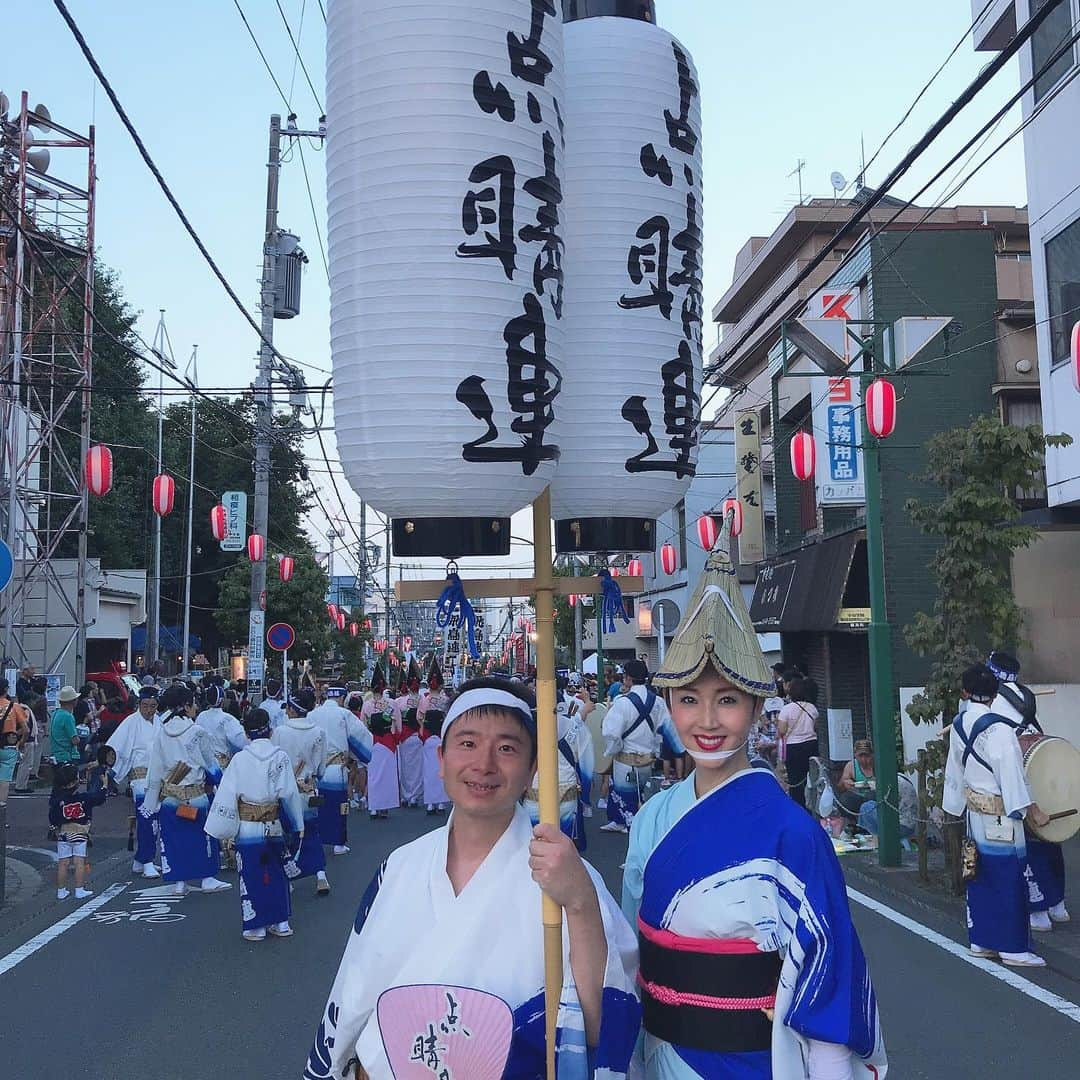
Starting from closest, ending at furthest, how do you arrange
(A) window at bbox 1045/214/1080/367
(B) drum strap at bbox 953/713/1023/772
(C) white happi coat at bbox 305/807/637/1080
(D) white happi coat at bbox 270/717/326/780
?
(C) white happi coat at bbox 305/807/637/1080 < (B) drum strap at bbox 953/713/1023/772 < (D) white happi coat at bbox 270/717/326/780 < (A) window at bbox 1045/214/1080/367

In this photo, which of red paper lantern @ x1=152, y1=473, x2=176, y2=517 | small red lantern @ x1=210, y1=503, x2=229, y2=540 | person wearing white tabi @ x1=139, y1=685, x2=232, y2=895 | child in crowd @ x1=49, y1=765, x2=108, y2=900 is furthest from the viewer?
small red lantern @ x1=210, y1=503, x2=229, y2=540

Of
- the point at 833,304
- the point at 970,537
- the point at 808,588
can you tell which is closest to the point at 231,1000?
the point at 970,537

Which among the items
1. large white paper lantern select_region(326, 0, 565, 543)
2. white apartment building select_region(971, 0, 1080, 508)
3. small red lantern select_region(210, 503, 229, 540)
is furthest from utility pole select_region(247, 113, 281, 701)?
large white paper lantern select_region(326, 0, 565, 543)

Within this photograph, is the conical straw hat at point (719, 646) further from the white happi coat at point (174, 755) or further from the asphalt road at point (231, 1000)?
the white happi coat at point (174, 755)

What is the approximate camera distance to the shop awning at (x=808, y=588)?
61.3 ft

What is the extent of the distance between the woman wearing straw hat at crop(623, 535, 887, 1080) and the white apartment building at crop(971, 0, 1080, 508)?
37.0 feet

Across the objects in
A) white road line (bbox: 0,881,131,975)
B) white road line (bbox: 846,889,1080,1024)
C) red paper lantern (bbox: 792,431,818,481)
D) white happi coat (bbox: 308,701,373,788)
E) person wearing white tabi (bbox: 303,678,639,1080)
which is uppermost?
red paper lantern (bbox: 792,431,818,481)

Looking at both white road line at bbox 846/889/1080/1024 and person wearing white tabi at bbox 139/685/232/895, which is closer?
white road line at bbox 846/889/1080/1024

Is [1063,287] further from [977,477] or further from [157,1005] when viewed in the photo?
[157,1005]

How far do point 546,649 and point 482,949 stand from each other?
779 millimetres

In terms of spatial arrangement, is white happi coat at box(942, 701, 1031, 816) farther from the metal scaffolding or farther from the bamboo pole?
the metal scaffolding

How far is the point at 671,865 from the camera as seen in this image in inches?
120

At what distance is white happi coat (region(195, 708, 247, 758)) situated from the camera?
1088 centimetres

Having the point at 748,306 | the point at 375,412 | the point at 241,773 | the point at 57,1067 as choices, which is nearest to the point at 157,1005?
the point at 57,1067
